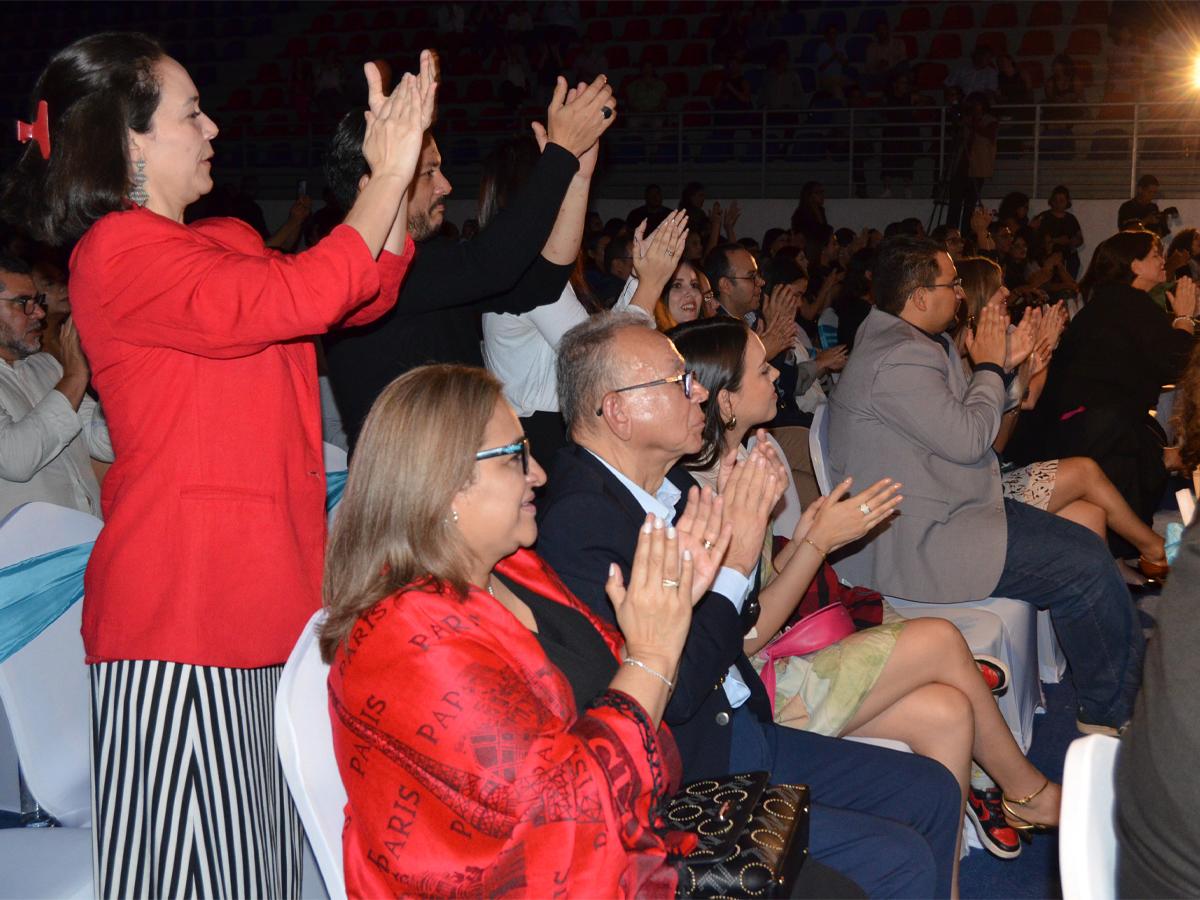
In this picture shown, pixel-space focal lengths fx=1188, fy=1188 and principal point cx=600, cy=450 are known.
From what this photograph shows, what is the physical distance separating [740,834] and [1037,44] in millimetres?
10796

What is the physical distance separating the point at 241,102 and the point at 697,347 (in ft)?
37.5

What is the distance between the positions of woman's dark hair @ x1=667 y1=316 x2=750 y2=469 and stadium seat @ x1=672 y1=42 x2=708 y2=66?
9.73 m

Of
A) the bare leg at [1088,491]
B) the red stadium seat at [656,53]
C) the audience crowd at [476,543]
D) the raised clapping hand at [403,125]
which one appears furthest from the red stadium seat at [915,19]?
the raised clapping hand at [403,125]

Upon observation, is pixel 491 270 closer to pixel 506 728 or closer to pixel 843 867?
pixel 506 728

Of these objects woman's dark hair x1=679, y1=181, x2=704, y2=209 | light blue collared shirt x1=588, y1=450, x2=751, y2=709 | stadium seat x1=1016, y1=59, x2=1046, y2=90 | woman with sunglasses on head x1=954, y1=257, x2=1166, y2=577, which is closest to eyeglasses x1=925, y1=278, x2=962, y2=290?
woman with sunglasses on head x1=954, y1=257, x2=1166, y2=577

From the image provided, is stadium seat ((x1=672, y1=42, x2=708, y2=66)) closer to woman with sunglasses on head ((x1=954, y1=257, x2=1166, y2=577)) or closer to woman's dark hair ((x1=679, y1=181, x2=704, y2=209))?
woman's dark hair ((x1=679, y1=181, x2=704, y2=209))

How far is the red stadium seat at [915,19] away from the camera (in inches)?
437

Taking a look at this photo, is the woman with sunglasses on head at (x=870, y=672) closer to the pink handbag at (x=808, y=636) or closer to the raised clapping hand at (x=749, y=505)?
the pink handbag at (x=808, y=636)

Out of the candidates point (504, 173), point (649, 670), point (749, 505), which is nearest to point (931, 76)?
point (504, 173)

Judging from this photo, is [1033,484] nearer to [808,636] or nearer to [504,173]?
[808,636]

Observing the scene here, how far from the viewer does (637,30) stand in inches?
473

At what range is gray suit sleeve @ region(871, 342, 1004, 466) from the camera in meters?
3.18

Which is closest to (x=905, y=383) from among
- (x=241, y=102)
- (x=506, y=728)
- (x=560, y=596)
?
(x=560, y=596)

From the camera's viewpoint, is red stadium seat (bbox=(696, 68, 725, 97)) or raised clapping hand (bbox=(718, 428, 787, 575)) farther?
red stadium seat (bbox=(696, 68, 725, 97))
